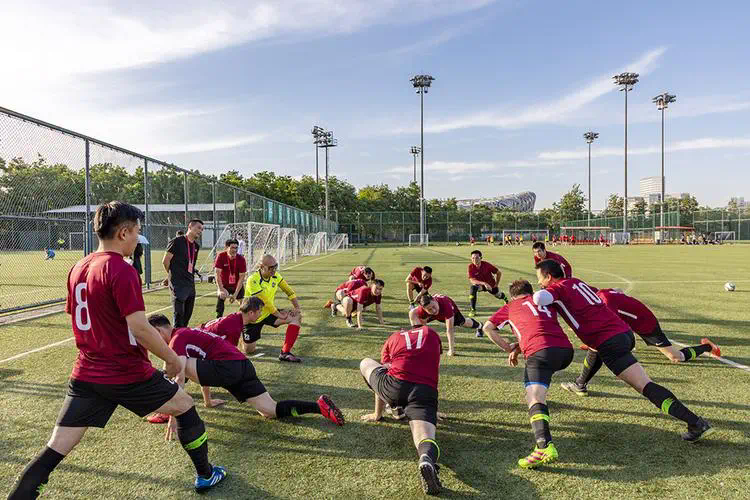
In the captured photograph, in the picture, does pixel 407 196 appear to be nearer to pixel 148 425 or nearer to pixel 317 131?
pixel 317 131

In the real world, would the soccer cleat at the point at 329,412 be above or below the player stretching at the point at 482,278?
below

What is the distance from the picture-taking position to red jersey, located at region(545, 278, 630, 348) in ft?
13.8

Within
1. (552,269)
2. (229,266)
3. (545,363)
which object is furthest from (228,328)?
(229,266)

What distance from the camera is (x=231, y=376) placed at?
408cm

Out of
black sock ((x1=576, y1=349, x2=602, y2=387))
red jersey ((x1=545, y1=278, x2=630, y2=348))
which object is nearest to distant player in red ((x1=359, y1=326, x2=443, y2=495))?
red jersey ((x1=545, y1=278, x2=630, y2=348))

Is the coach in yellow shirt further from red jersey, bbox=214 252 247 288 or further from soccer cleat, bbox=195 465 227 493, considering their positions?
soccer cleat, bbox=195 465 227 493

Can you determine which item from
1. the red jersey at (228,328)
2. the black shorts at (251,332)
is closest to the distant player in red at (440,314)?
the red jersey at (228,328)

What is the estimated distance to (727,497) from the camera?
9.79 ft

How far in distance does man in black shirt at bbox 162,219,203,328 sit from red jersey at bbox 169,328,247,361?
9.83 ft

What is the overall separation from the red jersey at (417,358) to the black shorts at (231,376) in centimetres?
127

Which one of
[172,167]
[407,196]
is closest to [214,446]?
[172,167]

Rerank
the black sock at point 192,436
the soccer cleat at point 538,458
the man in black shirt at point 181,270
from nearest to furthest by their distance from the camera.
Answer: the black sock at point 192,436, the soccer cleat at point 538,458, the man in black shirt at point 181,270

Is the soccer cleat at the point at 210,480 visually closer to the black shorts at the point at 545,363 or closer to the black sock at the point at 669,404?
the black shorts at the point at 545,363

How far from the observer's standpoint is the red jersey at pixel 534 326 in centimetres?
410
